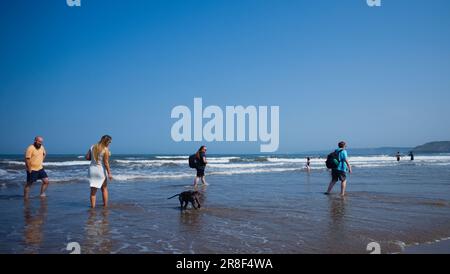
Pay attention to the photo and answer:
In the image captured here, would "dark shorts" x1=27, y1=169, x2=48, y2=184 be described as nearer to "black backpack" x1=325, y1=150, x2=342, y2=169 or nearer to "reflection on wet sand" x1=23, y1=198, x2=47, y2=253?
"reflection on wet sand" x1=23, y1=198, x2=47, y2=253

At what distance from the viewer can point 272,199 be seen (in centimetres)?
1093

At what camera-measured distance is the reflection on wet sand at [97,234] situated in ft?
17.1

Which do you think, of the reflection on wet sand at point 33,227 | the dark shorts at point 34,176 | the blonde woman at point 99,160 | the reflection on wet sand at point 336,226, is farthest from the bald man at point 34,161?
the reflection on wet sand at point 336,226

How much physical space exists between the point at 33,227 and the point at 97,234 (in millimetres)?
1586

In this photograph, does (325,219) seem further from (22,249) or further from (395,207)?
(22,249)

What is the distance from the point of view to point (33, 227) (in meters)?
6.72

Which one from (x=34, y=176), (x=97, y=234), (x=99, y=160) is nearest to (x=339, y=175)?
(x=99, y=160)

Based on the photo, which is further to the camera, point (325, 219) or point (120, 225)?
point (325, 219)

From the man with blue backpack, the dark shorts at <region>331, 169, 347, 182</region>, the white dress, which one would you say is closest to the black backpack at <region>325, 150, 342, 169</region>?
the man with blue backpack

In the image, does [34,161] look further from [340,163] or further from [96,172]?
[340,163]

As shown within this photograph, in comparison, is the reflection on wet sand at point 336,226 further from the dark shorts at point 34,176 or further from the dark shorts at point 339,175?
the dark shorts at point 34,176

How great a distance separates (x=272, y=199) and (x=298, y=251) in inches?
229

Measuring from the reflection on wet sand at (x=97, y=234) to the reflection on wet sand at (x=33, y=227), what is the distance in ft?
2.37
